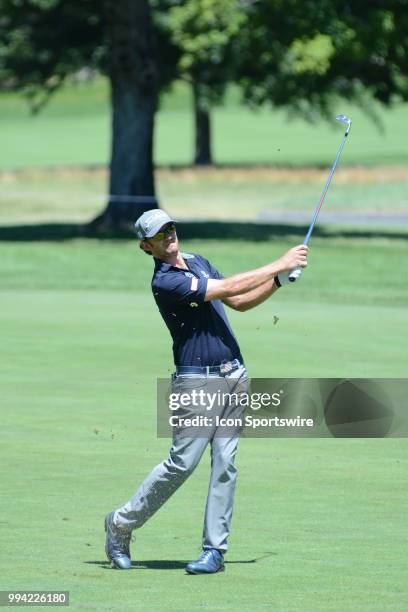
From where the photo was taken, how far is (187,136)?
260 feet

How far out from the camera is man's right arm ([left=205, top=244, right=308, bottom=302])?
8.42m

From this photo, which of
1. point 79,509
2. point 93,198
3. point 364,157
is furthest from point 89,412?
point 364,157

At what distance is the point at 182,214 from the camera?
45281 millimetres

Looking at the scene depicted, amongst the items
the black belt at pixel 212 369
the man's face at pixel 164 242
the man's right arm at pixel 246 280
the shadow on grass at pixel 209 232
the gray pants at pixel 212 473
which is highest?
the man's face at pixel 164 242

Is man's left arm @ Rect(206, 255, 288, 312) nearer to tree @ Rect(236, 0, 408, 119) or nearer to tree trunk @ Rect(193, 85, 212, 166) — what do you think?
tree @ Rect(236, 0, 408, 119)

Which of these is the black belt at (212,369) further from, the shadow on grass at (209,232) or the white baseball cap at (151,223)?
the shadow on grass at (209,232)

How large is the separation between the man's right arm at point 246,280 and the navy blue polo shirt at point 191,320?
6 cm

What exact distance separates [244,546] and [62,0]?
1456 inches

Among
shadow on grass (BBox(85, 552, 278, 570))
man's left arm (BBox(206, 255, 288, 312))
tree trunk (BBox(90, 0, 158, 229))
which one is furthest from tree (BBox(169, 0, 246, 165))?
shadow on grass (BBox(85, 552, 278, 570))

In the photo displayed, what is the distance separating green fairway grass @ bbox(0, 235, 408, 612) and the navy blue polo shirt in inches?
43.4

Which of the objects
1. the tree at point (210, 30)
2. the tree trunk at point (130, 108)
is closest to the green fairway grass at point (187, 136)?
the tree at point (210, 30)

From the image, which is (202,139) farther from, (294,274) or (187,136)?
(294,274)

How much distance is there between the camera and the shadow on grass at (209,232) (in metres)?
34.5

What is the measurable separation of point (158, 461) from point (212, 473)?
300 centimetres
